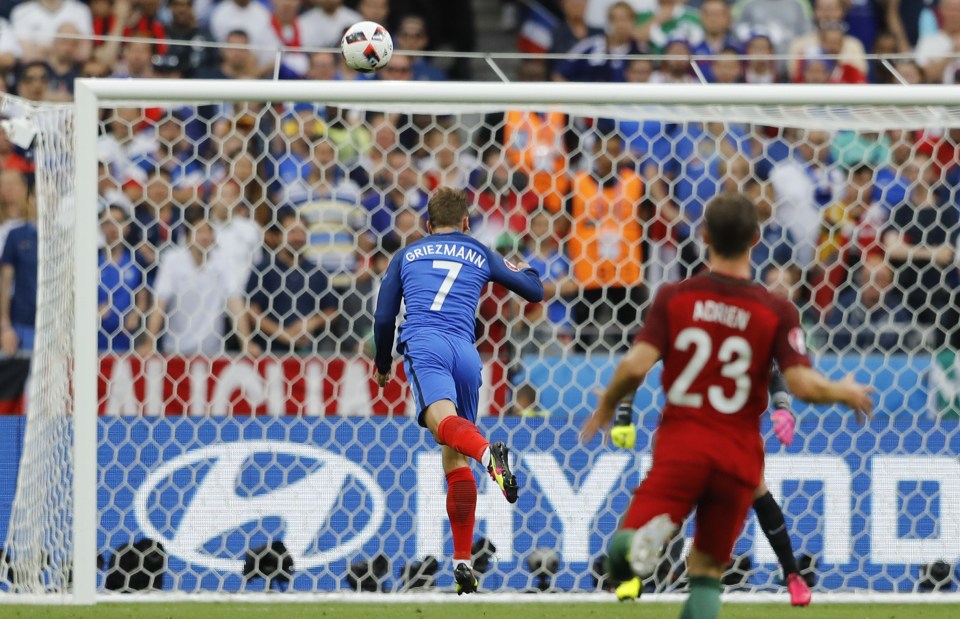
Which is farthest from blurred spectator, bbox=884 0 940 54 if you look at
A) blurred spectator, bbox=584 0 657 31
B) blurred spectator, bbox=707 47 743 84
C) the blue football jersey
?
the blue football jersey

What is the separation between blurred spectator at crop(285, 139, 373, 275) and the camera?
8289 mm

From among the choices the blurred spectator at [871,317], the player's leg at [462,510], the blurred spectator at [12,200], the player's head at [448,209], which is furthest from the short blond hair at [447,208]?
the blurred spectator at [12,200]

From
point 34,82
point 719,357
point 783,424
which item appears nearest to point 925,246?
point 783,424

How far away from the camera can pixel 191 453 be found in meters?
7.07

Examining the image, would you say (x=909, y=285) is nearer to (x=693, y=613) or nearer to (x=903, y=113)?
(x=903, y=113)

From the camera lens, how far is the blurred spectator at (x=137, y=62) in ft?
34.8

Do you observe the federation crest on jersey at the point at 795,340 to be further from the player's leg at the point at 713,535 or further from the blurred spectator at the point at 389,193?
the blurred spectator at the point at 389,193

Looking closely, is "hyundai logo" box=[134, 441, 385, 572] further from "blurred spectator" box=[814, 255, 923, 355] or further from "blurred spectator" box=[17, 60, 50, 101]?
"blurred spectator" box=[17, 60, 50, 101]

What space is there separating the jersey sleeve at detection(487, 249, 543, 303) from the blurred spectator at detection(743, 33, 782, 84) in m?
5.31

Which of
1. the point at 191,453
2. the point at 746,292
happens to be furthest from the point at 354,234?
the point at 746,292

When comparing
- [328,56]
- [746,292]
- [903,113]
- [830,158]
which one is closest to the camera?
[746,292]

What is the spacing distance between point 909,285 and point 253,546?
3871 millimetres

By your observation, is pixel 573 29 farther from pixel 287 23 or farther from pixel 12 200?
pixel 12 200

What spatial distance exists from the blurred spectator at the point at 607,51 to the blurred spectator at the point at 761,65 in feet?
2.97
